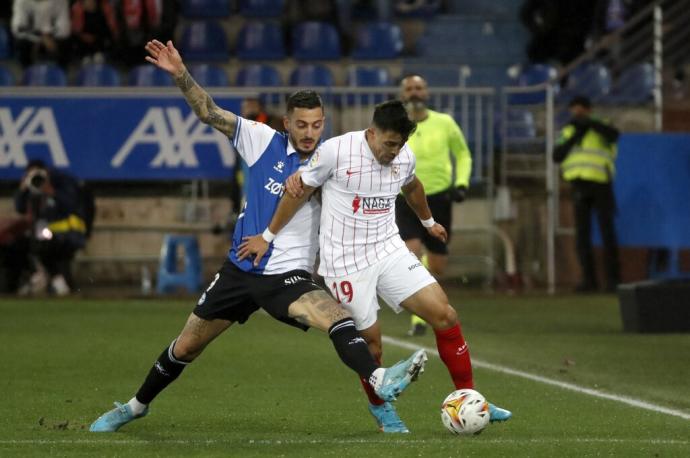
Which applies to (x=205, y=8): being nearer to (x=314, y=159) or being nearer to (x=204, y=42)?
(x=204, y=42)

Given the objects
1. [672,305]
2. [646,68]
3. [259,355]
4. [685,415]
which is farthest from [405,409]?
[646,68]

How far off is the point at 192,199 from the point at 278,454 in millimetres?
12777

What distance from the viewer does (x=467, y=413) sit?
7.72 meters

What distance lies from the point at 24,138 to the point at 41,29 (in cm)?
339

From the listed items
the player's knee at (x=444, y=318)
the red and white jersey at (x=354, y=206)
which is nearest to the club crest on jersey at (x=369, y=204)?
the red and white jersey at (x=354, y=206)

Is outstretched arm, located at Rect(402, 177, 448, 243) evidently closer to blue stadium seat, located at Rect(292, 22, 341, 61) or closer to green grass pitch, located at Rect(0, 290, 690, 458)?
green grass pitch, located at Rect(0, 290, 690, 458)

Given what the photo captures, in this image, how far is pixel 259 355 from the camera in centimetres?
1270

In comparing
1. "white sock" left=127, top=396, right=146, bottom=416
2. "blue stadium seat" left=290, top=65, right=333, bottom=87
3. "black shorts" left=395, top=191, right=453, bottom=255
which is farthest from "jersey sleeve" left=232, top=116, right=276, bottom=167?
"blue stadium seat" left=290, top=65, right=333, bottom=87

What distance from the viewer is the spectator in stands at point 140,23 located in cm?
2227

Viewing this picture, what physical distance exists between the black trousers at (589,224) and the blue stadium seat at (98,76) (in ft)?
22.4

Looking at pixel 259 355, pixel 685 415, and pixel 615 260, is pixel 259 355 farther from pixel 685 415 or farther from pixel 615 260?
pixel 615 260

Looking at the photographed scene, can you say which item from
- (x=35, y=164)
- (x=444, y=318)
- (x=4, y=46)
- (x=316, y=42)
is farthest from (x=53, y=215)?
(x=444, y=318)

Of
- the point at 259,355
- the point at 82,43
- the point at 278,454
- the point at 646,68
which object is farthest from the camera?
the point at 82,43

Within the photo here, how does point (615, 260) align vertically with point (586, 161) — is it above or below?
below
